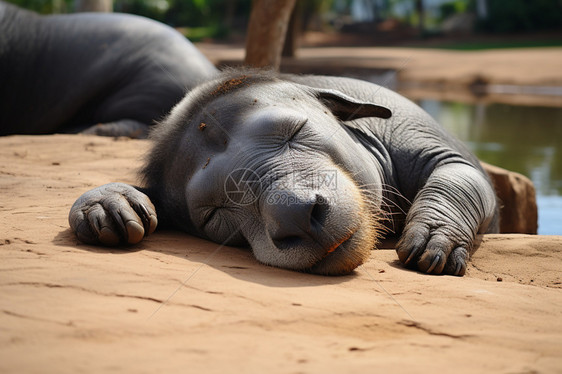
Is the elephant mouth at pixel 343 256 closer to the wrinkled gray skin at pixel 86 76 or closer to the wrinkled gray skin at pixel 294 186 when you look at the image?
the wrinkled gray skin at pixel 294 186

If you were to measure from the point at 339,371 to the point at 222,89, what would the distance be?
2.49 meters

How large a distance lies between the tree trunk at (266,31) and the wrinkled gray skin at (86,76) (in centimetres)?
75

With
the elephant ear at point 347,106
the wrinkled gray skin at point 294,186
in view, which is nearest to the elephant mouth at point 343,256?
the wrinkled gray skin at point 294,186

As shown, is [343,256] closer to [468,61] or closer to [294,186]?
[294,186]

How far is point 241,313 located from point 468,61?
2689 centimetres

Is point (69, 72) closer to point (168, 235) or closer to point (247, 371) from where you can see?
point (168, 235)

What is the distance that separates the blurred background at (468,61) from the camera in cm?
1169

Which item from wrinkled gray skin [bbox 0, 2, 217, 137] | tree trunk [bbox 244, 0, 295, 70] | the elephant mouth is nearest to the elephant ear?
the elephant mouth

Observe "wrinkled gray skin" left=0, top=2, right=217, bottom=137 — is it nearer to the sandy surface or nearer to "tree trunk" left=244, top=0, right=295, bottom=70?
"tree trunk" left=244, top=0, right=295, bottom=70

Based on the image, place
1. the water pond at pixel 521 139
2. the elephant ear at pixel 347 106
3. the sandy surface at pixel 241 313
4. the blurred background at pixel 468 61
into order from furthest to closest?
the blurred background at pixel 468 61 < the water pond at pixel 521 139 < the elephant ear at pixel 347 106 < the sandy surface at pixel 241 313

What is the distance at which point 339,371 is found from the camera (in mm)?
2418

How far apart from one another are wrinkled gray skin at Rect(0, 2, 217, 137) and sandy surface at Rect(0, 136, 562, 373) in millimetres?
4384

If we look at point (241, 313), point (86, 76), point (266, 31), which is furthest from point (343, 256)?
point (266, 31)

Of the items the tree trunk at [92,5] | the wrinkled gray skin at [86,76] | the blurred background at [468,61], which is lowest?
the blurred background at [468,61]
